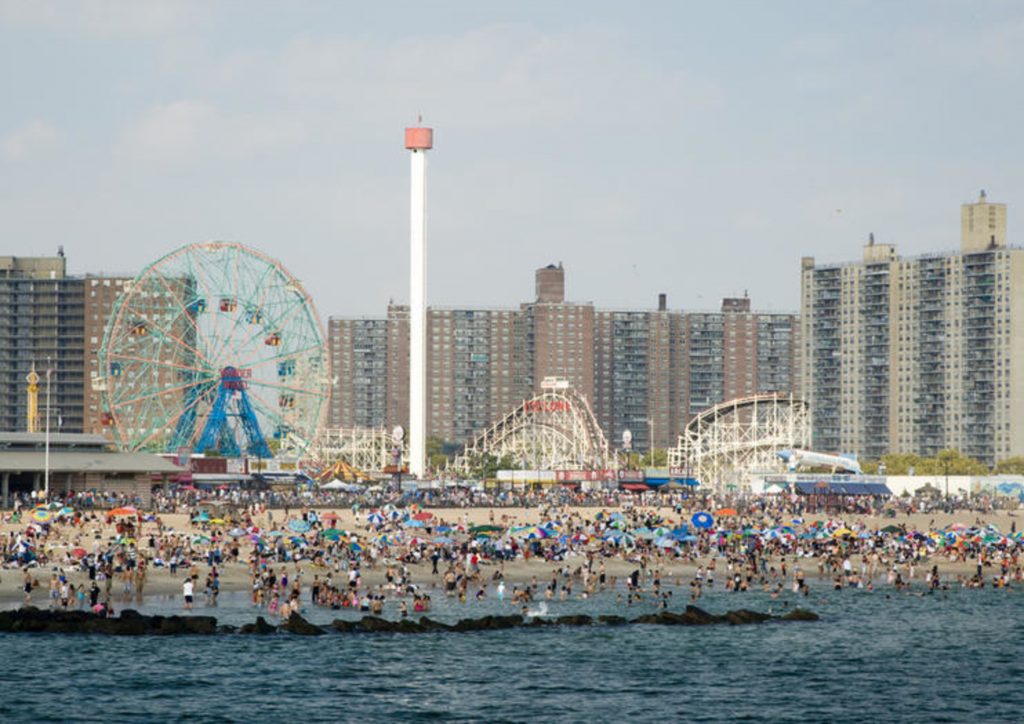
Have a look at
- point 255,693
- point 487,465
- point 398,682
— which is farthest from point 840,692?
point 487,465

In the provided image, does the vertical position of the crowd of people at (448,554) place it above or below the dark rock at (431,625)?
above

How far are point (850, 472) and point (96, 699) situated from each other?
115 meters

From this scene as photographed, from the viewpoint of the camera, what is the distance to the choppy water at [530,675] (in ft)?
158

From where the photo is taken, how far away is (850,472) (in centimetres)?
15488

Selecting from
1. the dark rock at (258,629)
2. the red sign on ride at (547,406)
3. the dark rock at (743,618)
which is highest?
the red sign on ride at (547,406)

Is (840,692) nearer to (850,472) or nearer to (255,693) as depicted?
(255,693)

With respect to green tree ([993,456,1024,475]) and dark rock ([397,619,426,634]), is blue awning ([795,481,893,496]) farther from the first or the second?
dark rock ([397,619,426,634])

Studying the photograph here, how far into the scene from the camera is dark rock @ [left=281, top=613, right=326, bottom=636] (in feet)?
198

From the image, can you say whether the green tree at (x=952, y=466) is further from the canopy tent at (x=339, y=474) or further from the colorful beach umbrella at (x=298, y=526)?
the colorful beach umbrella at (x=298, y=526)

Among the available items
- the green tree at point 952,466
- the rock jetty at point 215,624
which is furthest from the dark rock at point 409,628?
the green tree at point 952,466

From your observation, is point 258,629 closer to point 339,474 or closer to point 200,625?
point 200,625

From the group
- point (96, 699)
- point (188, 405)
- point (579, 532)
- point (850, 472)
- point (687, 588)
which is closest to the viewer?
point (96, 699)

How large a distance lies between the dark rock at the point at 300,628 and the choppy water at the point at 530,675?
45.6 inches

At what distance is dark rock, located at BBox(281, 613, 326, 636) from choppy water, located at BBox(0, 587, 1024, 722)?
1.16 m
